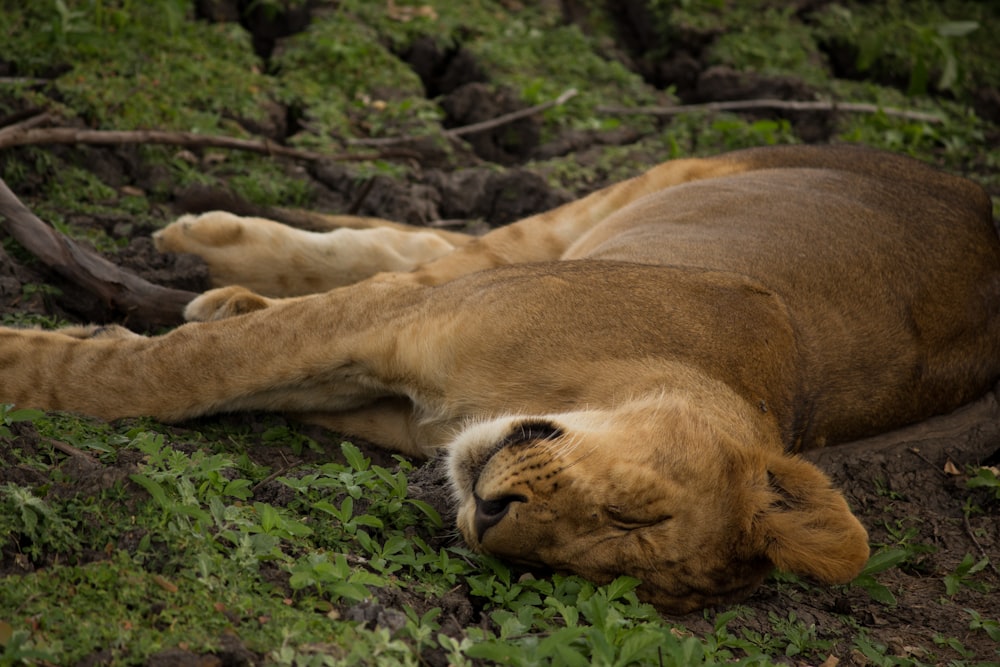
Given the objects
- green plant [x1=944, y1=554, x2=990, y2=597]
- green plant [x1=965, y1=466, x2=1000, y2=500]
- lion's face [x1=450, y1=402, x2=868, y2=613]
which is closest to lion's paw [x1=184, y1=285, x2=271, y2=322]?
lion's face [x1=450, y1=402, x2=868, y2=613]

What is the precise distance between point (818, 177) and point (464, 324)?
2363mm

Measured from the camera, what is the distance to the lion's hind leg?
16.5ft

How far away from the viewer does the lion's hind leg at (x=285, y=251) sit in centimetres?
502

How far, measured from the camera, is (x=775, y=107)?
807cm

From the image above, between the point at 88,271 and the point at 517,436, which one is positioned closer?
the point at 517,436

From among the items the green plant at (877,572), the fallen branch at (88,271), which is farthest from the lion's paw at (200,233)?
the green plant at (877,572)

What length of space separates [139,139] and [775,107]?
456cm

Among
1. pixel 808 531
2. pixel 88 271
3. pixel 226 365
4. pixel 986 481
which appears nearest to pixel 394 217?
pixel 88 271

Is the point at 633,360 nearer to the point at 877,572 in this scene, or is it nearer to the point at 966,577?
the point at 877,572

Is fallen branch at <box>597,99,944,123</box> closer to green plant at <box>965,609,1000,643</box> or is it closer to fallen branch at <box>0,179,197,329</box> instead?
fallen branch at <box>0,179,197,329</box>

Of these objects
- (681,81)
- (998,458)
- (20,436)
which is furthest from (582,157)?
(20,436)

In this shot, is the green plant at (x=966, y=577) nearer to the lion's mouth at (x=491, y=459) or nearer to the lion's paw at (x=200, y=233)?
the lion's mouth at (x=491, y=459)

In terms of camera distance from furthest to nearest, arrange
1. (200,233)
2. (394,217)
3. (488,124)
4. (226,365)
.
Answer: (488,124)
(394,217)
(200,233)
(226,365)

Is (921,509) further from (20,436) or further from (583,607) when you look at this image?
(20,436)
